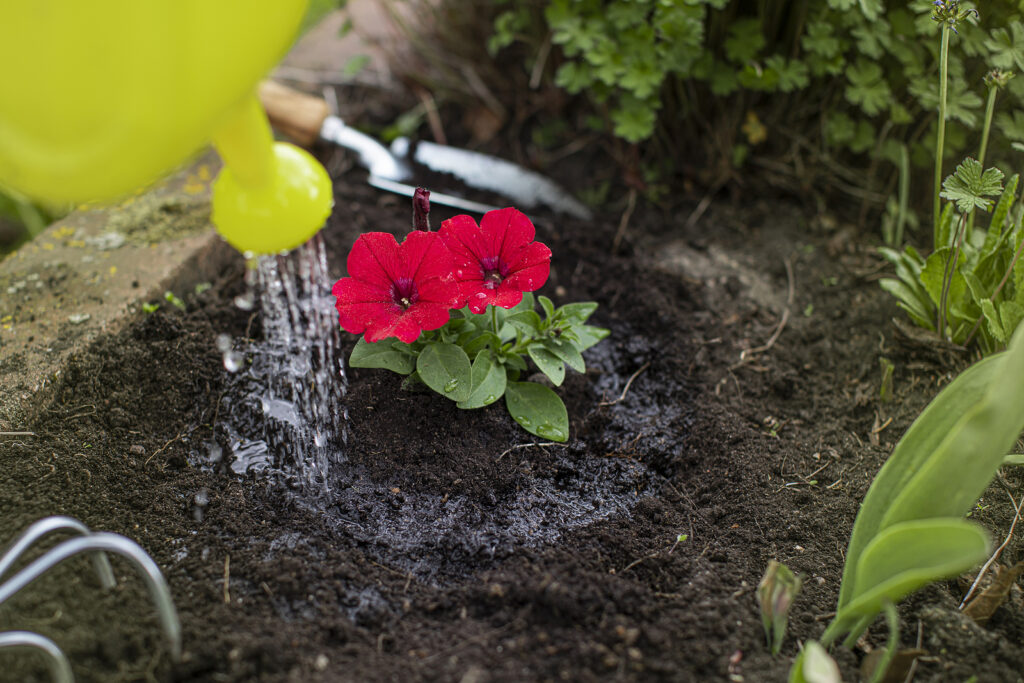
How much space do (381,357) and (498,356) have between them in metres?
0.22

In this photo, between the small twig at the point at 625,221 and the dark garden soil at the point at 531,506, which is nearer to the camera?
the dark garden soil at the point at 531,506

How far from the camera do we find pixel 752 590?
1.14 meters

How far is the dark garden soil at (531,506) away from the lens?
1019 mm

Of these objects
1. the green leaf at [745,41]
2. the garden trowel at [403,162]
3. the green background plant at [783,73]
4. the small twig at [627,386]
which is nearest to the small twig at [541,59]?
the green background plant at [783,73]

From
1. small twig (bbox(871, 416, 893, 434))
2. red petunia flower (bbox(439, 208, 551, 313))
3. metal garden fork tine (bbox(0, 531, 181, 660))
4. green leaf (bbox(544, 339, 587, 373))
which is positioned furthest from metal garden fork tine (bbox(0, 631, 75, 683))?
small twig (bbox(871, 416, 893, 434))

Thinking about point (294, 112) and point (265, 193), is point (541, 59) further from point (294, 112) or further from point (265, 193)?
point (265, 193)

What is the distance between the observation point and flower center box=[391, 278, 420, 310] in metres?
1.25

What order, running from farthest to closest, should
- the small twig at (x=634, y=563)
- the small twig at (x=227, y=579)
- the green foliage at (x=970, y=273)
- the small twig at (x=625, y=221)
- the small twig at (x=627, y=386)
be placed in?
the small twig at (x=625, y=221) → the small twig at (x=627, y=386) → the green foliage at (x=970, y=273) → the small twig at (x=634, y=563) → the small twig at (x=227, y=579)

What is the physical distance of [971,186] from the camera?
1283 mm

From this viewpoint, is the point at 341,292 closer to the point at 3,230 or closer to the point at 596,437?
the point at 596,437

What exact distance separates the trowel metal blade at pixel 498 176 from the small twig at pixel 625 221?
0.10 m

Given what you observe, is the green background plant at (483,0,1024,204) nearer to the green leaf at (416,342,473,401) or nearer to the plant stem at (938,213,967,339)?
the plant stem at (938,213,967,339)

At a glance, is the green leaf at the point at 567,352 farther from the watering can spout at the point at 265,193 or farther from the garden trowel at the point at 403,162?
the garden trowel at the point at 403,162

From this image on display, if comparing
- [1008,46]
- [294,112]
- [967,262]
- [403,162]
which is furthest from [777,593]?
[294,112]
